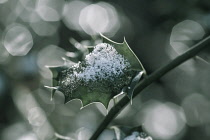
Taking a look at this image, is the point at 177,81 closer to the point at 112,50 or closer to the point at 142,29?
the point at 142,29

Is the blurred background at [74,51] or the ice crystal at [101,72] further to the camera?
the blurred background at [74,51]

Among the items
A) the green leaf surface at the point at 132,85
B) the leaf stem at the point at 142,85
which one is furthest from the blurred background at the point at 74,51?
the green leaf surface at the point at 132,85

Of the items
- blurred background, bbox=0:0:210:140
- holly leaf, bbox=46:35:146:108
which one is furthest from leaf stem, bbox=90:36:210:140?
blurred background, bbox=0:0:210:140

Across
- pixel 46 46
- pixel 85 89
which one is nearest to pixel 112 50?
pixel 85 89

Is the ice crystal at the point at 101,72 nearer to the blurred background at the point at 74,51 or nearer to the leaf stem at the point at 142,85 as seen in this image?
the leaf stem at the point at 142,85

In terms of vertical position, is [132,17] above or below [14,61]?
above

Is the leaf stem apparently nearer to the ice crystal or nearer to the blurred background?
the ice crystal

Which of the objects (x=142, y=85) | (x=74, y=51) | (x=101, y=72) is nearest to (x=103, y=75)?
(x=101, y=72)
